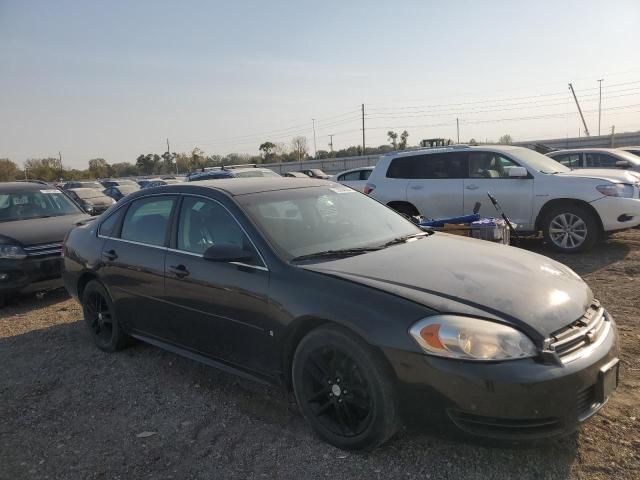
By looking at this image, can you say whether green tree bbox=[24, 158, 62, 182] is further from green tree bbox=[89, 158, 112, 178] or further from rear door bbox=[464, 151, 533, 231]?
rear door bbox=[464, 151, 533, 231]

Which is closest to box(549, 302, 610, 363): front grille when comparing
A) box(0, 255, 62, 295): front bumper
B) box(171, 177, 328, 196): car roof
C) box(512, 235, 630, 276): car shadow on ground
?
A: box(171, 177, 328, 196): car roof

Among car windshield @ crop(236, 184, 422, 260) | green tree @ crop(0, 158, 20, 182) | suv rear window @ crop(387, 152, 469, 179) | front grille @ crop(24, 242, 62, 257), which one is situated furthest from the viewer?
green tree @ crop(0, 158, 20, 182)

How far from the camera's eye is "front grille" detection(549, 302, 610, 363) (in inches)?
106

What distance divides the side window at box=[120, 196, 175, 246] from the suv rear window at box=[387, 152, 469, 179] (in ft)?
19.3

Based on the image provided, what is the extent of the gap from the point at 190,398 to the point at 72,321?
294cm

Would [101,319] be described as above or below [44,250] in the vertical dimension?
below

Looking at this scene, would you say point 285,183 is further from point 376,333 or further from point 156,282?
point 376,333

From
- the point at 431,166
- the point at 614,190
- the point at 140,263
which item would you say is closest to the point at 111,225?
the point at 140,263

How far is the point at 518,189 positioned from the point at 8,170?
81.0 meters

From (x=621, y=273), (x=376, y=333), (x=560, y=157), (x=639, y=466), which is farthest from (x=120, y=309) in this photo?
(x=560, y=157)

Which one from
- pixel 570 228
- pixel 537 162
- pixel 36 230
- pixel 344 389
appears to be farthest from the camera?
pixel 537 162

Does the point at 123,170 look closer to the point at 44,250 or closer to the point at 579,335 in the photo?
the point at 44,250

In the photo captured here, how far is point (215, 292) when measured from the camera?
367cm

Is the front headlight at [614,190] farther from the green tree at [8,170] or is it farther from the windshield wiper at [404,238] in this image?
the green tree at [8,170]
